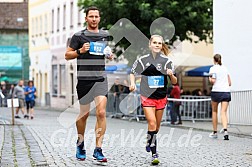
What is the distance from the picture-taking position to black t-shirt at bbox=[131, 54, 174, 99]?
10.1m

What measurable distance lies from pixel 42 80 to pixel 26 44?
1464 cm

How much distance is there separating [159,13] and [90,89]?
17667 mm

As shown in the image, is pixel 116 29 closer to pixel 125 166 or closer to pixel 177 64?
pixel 177 64

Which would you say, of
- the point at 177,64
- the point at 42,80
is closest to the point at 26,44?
the point at 42,80

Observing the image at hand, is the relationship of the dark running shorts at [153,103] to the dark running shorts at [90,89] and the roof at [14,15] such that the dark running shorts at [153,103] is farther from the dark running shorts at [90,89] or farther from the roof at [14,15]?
the roof at [14,15]

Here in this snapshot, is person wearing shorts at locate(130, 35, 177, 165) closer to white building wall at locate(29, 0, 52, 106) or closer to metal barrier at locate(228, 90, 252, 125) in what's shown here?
metal barrier at locate(228, 90, 252, 125)

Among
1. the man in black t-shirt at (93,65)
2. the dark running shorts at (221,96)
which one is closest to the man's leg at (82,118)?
the man in black t-shirt at (93,65)

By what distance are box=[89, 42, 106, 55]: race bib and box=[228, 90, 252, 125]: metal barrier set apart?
423 inches

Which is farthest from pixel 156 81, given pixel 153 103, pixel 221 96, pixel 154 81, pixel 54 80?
pixel 54 80

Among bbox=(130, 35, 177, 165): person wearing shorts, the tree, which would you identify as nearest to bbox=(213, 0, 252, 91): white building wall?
the tree

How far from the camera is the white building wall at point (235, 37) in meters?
21.9

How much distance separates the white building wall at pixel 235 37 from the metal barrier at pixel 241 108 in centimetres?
132

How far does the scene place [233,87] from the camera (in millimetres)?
22609

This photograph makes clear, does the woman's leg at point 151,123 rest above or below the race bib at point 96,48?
below
